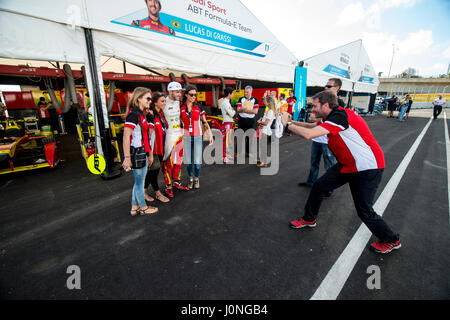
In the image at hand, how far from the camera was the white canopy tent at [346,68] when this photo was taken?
1166 cm

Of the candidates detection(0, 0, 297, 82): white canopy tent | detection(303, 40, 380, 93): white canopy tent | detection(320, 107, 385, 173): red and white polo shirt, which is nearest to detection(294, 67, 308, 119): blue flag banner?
detection(303, 40, 380, 93): white canopy tent

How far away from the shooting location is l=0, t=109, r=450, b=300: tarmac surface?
1838mm

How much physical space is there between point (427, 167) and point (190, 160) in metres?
6.14

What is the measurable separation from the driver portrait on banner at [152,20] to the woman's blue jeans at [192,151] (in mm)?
3551

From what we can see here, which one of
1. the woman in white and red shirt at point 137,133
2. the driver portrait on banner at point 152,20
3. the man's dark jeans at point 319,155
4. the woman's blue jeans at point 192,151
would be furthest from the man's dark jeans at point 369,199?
the driver portrait on banner at point 152,20

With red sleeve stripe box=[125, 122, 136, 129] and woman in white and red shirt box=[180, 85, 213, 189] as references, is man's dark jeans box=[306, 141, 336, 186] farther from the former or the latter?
red sleeve stripe box=[125, 122, 136, 129]

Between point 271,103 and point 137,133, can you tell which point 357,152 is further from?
point 271,103

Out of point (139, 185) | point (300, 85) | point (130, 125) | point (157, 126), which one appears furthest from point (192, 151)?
point (300, 85)

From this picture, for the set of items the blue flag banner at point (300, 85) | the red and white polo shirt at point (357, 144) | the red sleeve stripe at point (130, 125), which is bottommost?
the red and white polo shirt at point (357, 144)

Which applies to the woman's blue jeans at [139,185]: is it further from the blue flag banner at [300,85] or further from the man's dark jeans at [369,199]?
the blue flag banner at [300,85]

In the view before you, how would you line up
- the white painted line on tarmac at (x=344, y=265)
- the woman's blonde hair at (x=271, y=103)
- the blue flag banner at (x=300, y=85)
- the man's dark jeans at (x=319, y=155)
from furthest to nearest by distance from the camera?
the blue flag banner at (x=300, y=85)
the woman's blonde hair at (x=271, y=103)
the man's dark jeans at (x=319, y=155)
the white painted line on tarmac at (x=344, y=265)

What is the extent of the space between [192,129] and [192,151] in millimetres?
455
